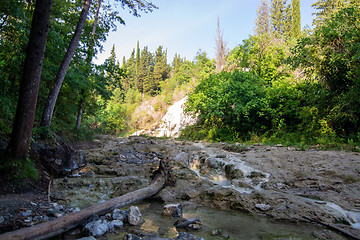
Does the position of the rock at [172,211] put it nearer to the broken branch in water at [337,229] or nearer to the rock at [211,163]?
the broken branch in water at [337,229]

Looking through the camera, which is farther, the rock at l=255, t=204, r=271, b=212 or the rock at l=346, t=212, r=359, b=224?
the rock at l=255, t=204, r=271, b=212

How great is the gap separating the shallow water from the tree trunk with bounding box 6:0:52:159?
9.96 ft

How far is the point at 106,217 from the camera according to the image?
11.8ft

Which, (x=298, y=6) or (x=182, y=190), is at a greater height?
(x=298, y=6)

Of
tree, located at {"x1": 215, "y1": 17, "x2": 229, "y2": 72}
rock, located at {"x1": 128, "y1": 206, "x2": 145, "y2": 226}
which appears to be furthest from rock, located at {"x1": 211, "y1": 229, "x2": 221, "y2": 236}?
tree, located at {"x1": 215, "y1": 17, "x2": 229, "y2": 72}

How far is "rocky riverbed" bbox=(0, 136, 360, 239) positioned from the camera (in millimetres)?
4004

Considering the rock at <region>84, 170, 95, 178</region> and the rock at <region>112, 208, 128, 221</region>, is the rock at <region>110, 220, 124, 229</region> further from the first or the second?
the rock at <region>84, 170, 95, 178</region>

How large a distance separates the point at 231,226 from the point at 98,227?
2205 mm

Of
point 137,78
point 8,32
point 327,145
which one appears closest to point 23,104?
point 8,32

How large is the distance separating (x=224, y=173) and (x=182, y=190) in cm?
281

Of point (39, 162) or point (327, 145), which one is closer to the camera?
point (39, 162)

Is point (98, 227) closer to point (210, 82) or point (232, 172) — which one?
point (232, 172)

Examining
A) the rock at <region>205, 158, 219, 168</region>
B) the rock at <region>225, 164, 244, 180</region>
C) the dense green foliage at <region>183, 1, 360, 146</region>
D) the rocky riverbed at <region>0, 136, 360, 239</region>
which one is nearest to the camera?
the rocky riverbed at <region>0, 136, 360, 239</region>

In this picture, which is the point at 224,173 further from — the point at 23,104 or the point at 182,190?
the point at 23,104
